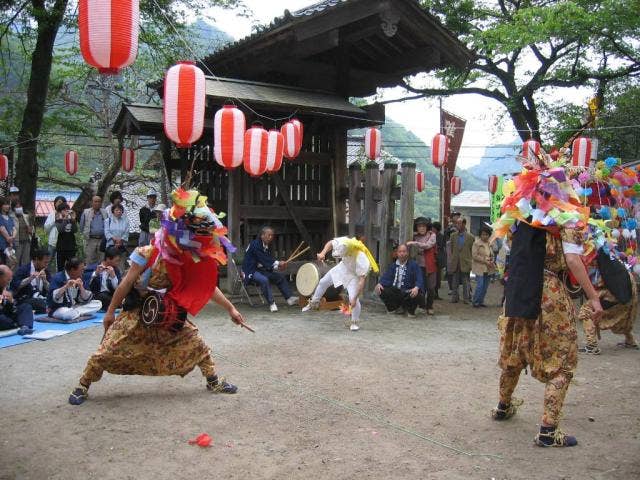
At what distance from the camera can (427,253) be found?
10836 mm

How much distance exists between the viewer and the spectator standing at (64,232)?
11523 mm

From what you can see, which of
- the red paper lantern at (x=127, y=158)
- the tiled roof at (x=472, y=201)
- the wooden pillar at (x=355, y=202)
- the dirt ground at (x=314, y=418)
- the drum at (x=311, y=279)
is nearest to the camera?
the dirt ground at (x=314, y=418)

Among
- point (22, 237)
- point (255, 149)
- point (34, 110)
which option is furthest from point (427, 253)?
point (34, 110)

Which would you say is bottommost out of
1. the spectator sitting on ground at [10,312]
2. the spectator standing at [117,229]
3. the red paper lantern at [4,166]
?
the spectator sitting on ground at [10,312]

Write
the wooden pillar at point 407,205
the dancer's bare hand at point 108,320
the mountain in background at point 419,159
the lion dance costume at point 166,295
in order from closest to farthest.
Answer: the lion dance costume at point 166,295, the dancer's bare hand at point 108,320, the wooden pillar at point 407,205, the mountain in background at point 419,159

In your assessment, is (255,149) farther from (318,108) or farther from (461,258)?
(461,258)

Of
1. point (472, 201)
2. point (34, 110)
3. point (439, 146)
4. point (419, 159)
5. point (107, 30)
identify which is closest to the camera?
point (107, 30)

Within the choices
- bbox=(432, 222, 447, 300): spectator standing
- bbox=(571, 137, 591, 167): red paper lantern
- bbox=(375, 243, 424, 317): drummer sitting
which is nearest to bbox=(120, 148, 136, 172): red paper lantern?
bbox=(432, 222, 447, 300): spectator standing

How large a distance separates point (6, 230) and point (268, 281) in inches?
196

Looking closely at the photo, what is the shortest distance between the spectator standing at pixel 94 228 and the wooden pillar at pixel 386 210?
5433 mm

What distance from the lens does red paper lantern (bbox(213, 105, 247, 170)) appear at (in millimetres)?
8555

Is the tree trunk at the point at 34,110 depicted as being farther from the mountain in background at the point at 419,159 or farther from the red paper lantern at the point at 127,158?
the mountain in background at the point at 419,159

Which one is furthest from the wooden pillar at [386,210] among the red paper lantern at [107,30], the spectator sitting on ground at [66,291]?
the red paper lantern at [107,30]

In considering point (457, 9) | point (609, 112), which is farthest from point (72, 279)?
point (609, 112)
